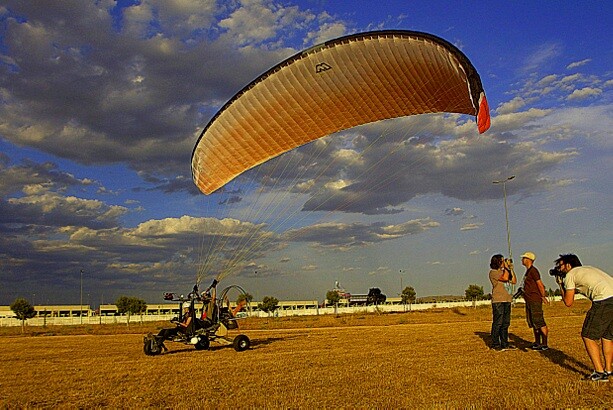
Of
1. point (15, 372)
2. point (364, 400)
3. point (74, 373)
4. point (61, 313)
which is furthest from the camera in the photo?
point (61, 313)

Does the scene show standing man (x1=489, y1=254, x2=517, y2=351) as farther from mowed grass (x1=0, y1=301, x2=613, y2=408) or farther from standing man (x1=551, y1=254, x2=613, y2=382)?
standing man (x1=551, y1=254, x2=613, y2=382)

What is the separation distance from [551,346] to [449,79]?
18.4 ft

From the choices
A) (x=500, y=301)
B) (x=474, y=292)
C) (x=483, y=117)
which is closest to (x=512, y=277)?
(x=500, y=301)

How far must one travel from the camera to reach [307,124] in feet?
43.9

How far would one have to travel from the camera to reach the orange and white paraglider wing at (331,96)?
11.1 meters

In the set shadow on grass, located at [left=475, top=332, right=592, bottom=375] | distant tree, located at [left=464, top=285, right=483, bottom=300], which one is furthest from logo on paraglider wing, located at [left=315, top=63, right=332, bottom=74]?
distant tree, located at [left=464, top=285, right=483, bottom=300]

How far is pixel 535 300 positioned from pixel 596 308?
333cm

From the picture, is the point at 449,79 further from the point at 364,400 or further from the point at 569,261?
the point at 364,400

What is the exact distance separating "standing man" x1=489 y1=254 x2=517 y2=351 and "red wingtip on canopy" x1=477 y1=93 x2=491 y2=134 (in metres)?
3.29

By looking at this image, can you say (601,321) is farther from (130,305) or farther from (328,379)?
(130,305)

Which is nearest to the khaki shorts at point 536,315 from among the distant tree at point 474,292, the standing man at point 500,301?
the standing man at point 500,301

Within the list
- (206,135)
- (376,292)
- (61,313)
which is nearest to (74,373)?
(206,135)

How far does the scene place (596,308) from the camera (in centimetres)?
753

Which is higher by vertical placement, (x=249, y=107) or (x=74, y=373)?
(x=249, y=107)
